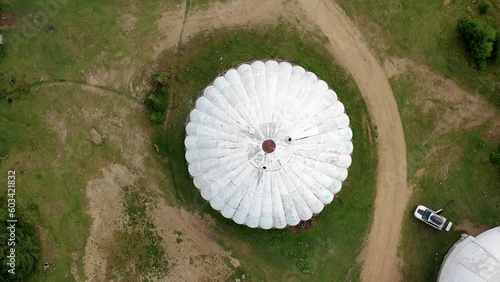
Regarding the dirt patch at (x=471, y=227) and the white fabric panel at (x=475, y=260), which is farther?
the dirt patch at (x=471, y=227)

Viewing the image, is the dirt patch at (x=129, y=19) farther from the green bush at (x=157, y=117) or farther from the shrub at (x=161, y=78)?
the green bush at (x=157, y=117)

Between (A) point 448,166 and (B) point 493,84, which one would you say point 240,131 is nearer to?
(A) point 448,166

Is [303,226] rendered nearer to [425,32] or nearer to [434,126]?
[434,126]

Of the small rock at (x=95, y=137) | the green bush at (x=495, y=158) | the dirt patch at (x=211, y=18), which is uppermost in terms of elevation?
the dirt patch at (x=211, y=18)

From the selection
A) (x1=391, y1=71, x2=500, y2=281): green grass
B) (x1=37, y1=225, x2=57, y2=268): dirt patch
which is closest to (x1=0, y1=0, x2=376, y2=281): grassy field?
(x1=37, y1=225, x2=57, y2=268): dirt patch

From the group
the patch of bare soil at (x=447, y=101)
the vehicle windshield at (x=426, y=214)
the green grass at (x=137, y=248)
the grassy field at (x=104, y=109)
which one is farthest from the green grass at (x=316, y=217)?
the patch of bare soil at (x=447, y=101)

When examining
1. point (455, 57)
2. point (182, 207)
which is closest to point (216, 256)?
point (182, 207)

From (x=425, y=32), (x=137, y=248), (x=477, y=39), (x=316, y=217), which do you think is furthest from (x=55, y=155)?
(x=477, y=39)
